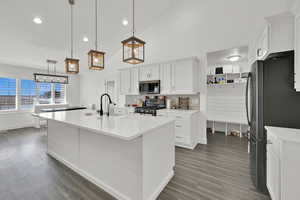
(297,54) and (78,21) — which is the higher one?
(78,21)

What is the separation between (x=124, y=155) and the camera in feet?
5.12

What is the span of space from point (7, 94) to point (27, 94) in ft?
1.92

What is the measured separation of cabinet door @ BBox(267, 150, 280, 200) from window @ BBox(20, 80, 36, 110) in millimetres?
7866

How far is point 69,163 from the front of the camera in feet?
7.79

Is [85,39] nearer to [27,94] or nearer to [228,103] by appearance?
[27,94]

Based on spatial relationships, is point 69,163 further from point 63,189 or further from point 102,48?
point 102,48

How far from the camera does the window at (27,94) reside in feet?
18.0

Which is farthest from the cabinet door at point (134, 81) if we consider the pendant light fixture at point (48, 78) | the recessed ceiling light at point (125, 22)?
the pendant light fixture at point (48, 78)

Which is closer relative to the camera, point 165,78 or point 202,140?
point 202,140

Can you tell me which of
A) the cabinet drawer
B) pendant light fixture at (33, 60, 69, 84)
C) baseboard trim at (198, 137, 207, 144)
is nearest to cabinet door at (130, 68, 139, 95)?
the cabinet drawer

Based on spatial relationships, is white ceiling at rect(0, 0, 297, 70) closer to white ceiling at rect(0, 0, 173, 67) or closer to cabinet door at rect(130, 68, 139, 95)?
white ceiling at rect(0, 0, 173, 67)

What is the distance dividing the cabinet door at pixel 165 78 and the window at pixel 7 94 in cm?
610

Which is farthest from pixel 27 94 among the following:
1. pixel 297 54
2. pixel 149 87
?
pixel 297 54

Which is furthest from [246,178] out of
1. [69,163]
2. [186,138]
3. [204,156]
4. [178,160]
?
[69,163]
